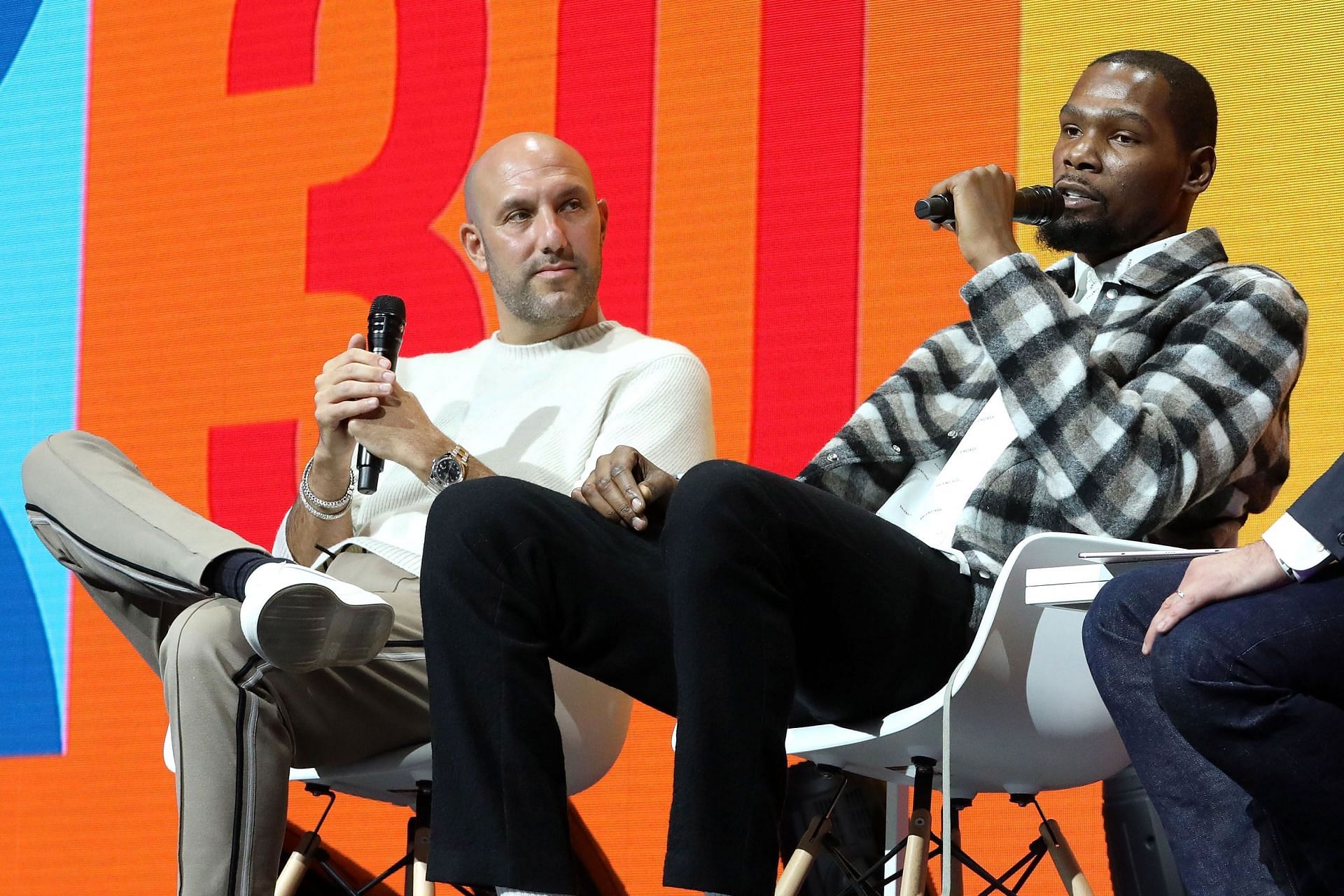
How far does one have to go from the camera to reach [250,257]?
119 inches

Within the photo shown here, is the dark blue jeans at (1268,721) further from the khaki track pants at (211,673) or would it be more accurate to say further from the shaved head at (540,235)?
the shaved head at (540,235)

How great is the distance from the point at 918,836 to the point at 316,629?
682 mm

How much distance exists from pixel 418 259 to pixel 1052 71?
1.20m

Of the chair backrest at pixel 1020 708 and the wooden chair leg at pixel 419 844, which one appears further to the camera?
the wooden chair leg at pixel 419 844

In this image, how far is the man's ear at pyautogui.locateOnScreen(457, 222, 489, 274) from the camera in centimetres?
240

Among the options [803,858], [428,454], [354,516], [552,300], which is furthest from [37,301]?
[803,858]

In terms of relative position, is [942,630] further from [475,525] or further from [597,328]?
[597,328]

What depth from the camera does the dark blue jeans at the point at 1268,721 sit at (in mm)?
1168

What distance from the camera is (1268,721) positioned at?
46.0 inches

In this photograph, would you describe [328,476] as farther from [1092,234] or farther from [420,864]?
[1092,234]

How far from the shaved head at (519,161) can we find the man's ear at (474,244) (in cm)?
6

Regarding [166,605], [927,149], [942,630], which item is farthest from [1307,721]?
[927,149]

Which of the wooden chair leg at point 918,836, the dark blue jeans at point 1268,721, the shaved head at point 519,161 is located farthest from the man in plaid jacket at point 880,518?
the shaved head at point 519,161

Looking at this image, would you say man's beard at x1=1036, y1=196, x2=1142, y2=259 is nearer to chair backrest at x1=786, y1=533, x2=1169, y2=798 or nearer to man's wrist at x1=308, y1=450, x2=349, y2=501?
chair backrest at x1=786, y1=533, x2=1169, y2=798
